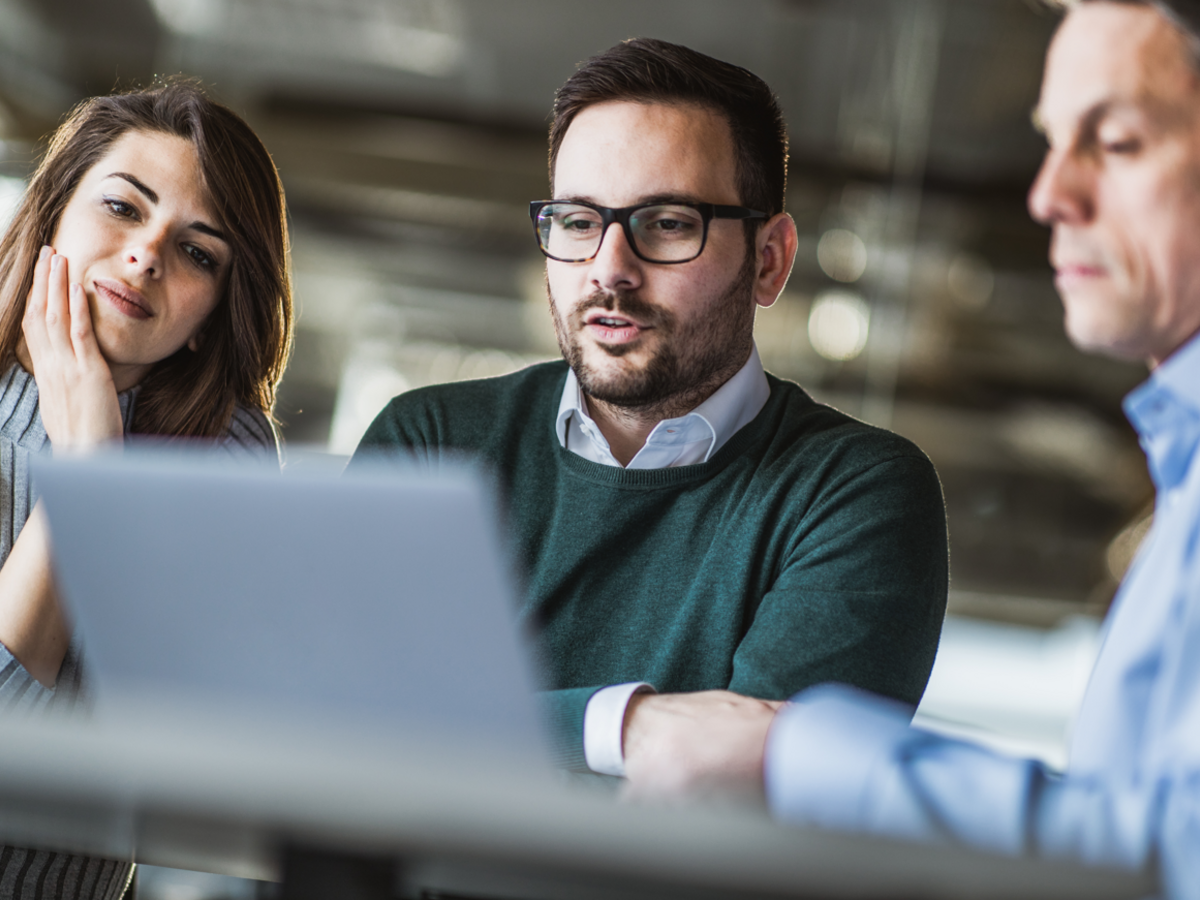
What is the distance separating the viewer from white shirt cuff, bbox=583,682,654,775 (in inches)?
41.4

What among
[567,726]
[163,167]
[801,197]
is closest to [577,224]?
[163,167]

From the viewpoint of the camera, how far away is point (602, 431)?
1.46 metres

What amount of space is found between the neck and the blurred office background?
3299 mm

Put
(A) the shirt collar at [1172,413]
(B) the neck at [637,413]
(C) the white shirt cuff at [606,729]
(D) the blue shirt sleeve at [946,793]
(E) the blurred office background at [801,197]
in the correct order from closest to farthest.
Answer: (D) the blue shirt sleeve at [946,793], (A) the shirt collar at [1172,413], (C) the white shirt cuff at [606,729], (B) the neck at [637,413], (E) the blurred office background at [801,197]

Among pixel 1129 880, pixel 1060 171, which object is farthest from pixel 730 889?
pixel 1060 171

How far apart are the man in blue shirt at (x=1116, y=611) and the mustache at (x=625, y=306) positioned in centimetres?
58

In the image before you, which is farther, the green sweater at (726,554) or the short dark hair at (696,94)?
the short dark hair at (696,94)

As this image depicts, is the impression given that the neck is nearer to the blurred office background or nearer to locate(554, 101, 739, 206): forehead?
locate(554, 101, 739, 206): forehead

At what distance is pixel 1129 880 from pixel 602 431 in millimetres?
1029

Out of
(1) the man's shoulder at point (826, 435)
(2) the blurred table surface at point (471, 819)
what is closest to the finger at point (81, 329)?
(1) the man's shoulder at point (826, 435)

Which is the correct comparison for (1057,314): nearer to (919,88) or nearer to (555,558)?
(919,88)

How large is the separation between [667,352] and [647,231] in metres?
0.15

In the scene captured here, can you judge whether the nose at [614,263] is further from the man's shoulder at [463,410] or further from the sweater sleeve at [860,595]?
the sweater sleeve at [860,595]

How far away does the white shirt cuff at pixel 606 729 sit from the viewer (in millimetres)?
1051
